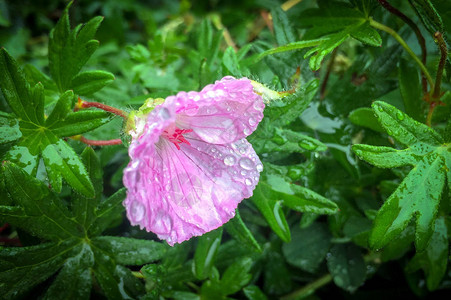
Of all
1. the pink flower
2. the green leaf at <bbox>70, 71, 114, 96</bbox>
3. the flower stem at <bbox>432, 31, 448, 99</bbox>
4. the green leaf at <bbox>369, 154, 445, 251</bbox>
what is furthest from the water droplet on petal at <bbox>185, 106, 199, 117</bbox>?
the flower stem at <bbox>432, 31, 448, 99</bbox>

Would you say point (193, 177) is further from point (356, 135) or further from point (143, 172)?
point (356, 135)

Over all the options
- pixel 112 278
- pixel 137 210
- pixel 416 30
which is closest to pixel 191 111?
pixel 137 210

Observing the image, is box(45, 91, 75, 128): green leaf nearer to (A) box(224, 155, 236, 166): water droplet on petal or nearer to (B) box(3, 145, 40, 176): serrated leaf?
(B) box(3, 145, 40, 176): serrated leaf

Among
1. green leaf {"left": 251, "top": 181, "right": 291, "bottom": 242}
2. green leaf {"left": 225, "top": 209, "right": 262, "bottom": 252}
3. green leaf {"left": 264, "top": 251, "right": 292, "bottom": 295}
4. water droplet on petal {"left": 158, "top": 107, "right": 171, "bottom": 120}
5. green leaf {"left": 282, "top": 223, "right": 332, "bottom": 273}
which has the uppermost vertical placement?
water droplet on petal {"left": 158, "top": 107, "right": 171, "bottom": 120}

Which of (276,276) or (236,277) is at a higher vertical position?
(236,277)

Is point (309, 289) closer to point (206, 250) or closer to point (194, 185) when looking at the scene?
point (206, 250)

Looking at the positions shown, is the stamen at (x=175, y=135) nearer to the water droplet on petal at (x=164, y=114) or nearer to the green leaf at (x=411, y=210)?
the water droplet on petal at (x=164, y=114)

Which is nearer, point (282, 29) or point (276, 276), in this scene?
point (282, 29)

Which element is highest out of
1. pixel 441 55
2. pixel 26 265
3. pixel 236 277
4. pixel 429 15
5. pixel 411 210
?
pixel 429 15
